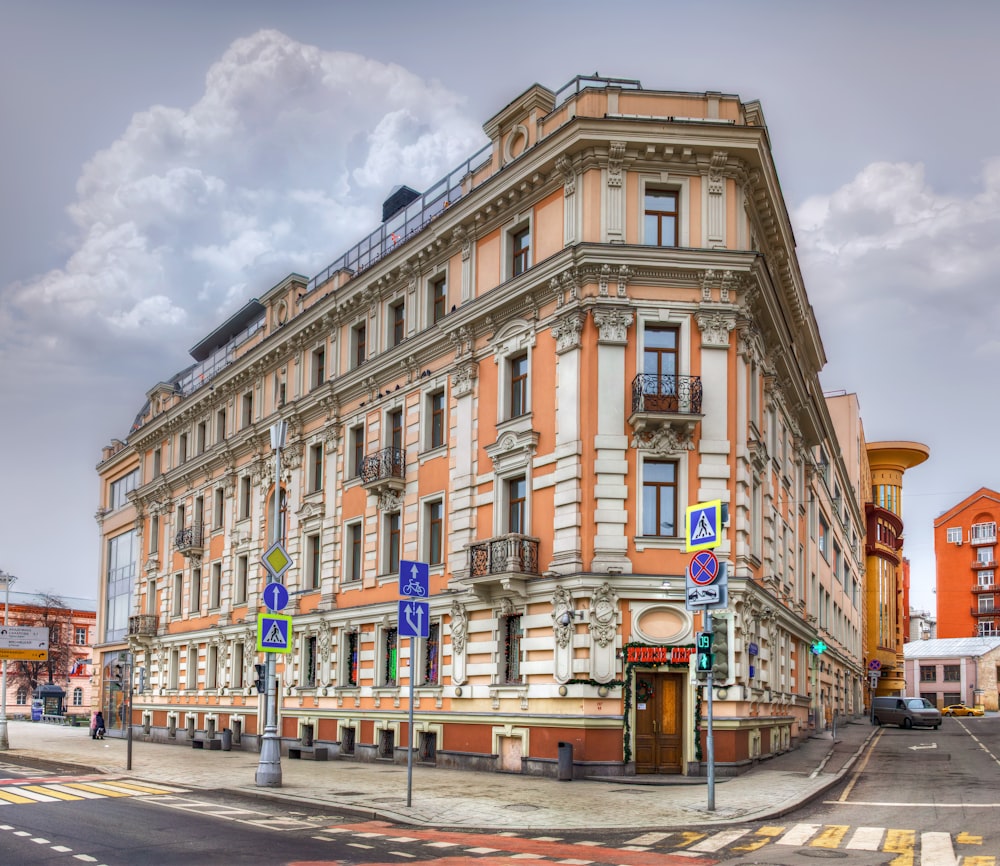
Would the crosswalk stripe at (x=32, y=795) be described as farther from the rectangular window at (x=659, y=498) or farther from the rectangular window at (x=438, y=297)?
the rectangular window at (x=438, y=297)

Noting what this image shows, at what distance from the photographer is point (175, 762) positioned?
32906 millimetres

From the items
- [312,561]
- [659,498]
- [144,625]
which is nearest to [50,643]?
→ [144,625]

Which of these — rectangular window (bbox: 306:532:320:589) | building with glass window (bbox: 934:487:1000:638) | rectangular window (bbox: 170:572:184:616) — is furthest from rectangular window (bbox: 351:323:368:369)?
building with glass window (bbox: 934:487:1000:638)

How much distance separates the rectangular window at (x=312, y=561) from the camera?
39.6 meters

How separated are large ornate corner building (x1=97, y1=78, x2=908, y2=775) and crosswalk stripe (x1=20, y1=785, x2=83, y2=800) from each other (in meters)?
7.34

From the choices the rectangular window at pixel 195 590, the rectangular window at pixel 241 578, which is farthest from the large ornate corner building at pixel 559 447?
the rectangular window at pixel 195 590

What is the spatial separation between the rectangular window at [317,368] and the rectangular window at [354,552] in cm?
627

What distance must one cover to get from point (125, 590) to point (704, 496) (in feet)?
140

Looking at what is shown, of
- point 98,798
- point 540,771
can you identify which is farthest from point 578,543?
point 98,798

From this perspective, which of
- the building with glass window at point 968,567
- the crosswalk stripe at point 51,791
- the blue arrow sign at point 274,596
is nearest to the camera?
the crosswalk stripe at point 51,791

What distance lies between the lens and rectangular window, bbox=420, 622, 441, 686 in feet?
105

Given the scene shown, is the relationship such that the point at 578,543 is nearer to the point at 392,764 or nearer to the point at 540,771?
the point at 540,771

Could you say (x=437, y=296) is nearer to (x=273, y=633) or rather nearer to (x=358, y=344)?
(x=358, y=344)

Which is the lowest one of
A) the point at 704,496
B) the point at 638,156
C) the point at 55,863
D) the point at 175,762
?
the point at 175,762
